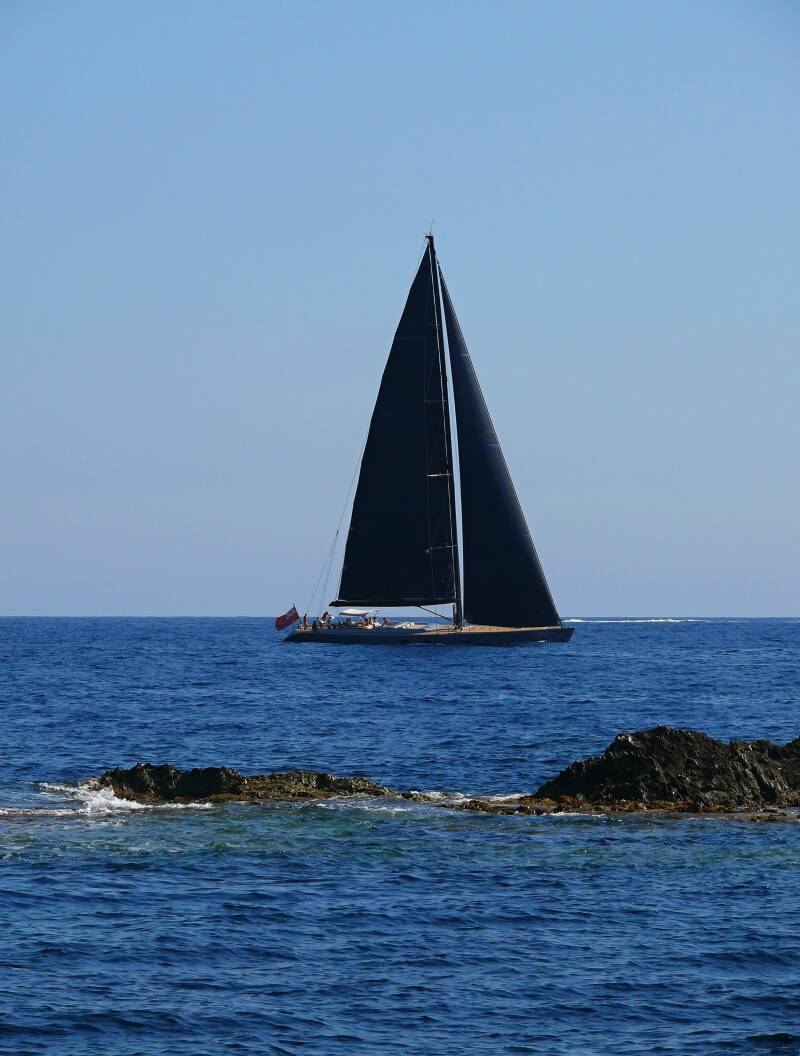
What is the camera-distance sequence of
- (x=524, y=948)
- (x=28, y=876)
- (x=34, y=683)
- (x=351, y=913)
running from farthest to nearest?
(x=34, y=683) < (x=28, y=876) < (x=351, y=913) < (x=524, y=948)

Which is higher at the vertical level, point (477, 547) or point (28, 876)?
point (477, 547)

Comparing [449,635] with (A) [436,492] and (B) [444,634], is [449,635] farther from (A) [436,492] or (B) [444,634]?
(A) [436,492]

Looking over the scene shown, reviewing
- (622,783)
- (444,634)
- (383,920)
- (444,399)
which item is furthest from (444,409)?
(383,920)

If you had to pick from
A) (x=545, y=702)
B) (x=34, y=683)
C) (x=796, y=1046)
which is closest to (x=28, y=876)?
(x=796, y=1046)

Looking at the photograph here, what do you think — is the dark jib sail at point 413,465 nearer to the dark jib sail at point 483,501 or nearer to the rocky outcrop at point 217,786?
the dark jib sail at point 483,501

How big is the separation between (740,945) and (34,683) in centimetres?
6577

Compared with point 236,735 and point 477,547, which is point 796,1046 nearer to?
point 236,735

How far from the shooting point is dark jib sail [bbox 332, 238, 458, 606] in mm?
96938

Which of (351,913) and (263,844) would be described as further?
(263,844)

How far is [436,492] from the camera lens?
97.7m

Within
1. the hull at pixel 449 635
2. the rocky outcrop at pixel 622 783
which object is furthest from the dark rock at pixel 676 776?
the hull at pixel 449 635

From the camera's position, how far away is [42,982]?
20.8m

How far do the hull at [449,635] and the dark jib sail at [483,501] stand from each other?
3.48 meters

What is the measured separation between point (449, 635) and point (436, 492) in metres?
10.4
